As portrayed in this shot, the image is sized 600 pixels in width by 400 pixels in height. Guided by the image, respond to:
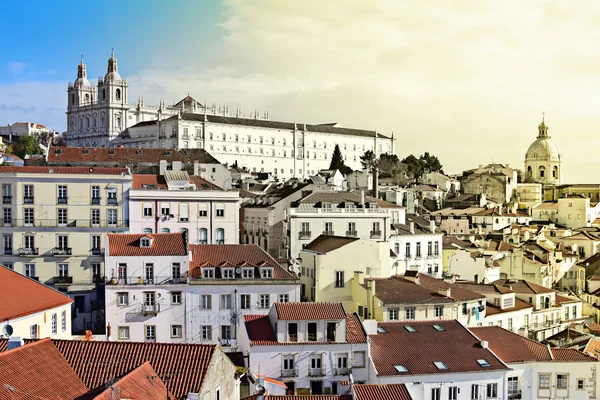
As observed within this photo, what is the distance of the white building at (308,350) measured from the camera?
31.3 meters

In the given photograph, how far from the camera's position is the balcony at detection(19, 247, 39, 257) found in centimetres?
4603

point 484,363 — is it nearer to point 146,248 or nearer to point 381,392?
point 381,392

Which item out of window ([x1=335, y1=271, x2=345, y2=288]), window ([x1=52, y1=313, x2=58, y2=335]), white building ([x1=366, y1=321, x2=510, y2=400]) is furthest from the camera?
window ([x1=335, y1=271, x2=345, y2=288])

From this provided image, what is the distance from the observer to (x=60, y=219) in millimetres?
47875

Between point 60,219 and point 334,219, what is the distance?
19.4 meters

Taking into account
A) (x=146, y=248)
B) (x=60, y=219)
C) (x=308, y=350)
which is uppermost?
(x=60, y=219)

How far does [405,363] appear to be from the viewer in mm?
31500

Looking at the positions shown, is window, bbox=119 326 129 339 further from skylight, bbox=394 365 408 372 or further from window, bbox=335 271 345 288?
skylight, bbox=394 365 408 372

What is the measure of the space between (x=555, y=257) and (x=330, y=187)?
81.2ft

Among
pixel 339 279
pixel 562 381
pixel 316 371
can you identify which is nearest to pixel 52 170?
pixel 339 279

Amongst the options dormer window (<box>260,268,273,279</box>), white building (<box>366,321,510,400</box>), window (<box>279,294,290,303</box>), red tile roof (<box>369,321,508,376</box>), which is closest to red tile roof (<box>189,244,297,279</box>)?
dormer window (<box>260,268,273,279</box>)

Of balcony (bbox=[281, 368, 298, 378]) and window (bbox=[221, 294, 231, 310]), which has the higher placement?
window (bbox=[221, 294, 231, 310])

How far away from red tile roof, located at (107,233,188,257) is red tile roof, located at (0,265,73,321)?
8.26m

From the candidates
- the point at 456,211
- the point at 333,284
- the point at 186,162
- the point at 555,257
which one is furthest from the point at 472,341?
the point at 456,211
